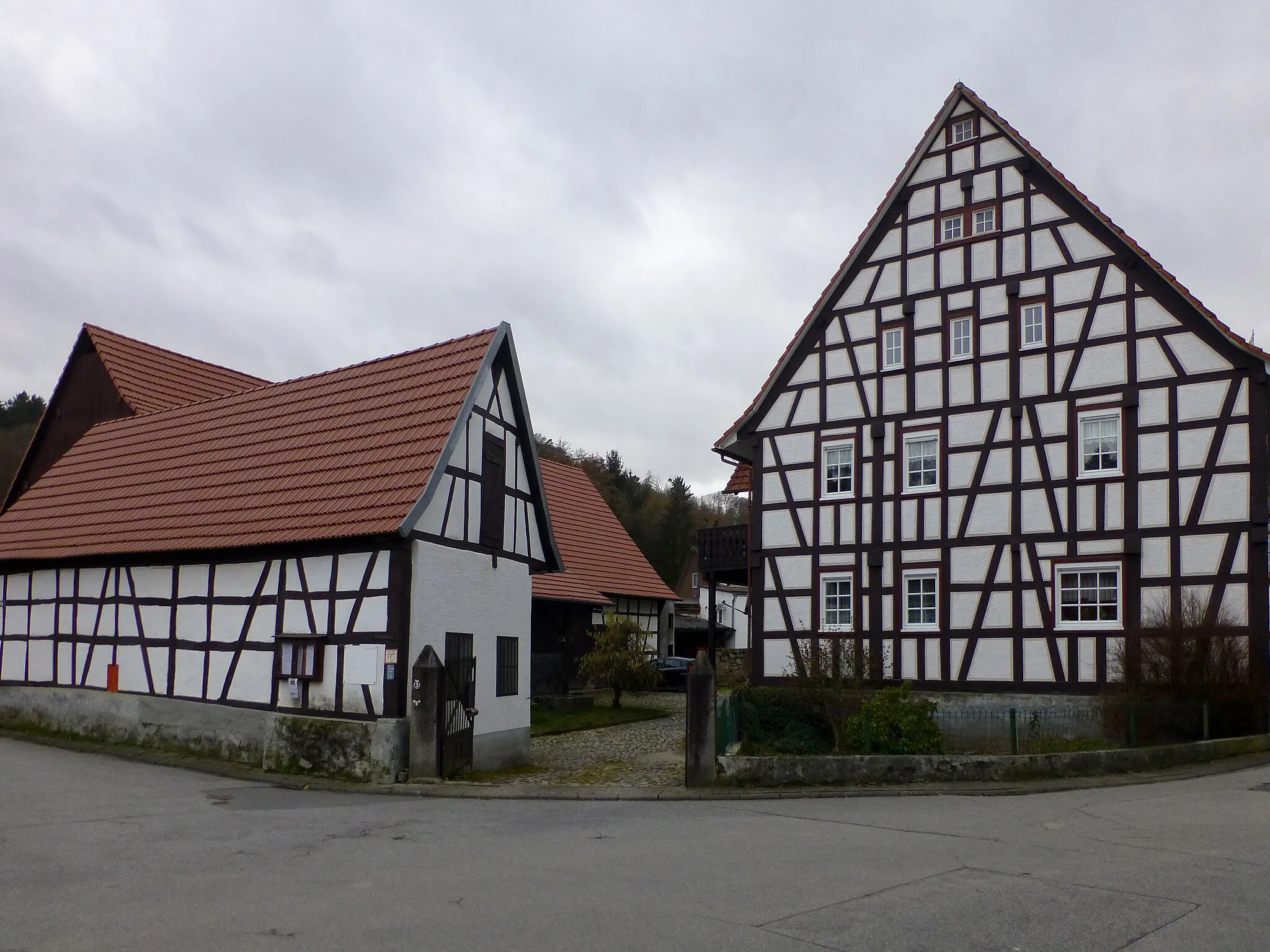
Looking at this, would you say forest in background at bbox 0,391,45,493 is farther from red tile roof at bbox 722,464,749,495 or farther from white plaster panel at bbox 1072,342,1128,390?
white plaster panel at bbox 1072,342,1128,390

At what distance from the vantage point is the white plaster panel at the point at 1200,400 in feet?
72.2

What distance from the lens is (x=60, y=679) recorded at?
2131 cm

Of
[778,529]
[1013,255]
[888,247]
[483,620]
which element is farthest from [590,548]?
[483,620]

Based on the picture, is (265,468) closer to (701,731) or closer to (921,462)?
(701,731)

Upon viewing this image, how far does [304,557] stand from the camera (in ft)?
57.3

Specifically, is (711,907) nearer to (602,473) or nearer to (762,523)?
(762,523)

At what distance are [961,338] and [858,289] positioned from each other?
282cm

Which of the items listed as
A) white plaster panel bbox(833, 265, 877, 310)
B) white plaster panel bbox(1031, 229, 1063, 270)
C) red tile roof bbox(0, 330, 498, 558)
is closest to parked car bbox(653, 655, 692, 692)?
white plaster panel bbox(833, 265, 877, 310)

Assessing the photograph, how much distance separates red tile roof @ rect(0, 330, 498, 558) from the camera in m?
17.6

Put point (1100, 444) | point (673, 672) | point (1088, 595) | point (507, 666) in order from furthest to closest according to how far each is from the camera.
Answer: point (673, 672) → point (1100, 444) → point (1088, 595) → point (507, 666)

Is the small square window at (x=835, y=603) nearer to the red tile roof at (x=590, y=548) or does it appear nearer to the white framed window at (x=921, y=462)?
the white framed window at (x=921, y=462)

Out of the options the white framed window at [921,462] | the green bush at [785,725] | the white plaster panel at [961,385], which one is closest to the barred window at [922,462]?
the white framed window at [921,462]

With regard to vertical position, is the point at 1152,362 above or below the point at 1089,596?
above

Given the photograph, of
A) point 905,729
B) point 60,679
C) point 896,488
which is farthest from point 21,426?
point 905,729
